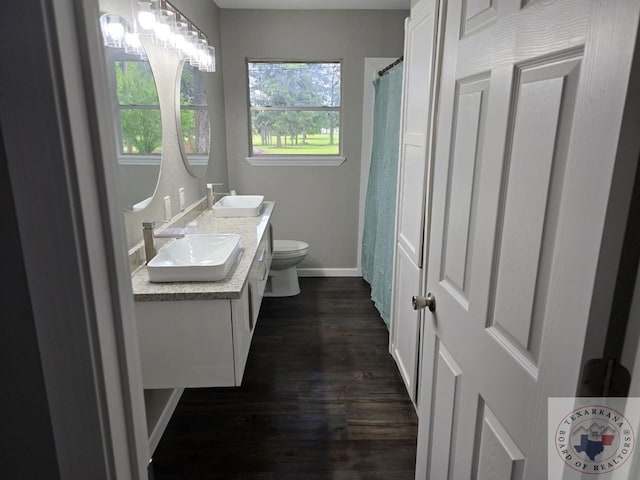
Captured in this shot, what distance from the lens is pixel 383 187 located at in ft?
10.5

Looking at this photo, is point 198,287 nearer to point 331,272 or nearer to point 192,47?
point 192,47

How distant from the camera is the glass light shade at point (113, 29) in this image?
1631 millimetres

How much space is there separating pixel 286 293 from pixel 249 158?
127cm

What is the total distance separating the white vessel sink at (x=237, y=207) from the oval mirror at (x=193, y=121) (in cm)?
27

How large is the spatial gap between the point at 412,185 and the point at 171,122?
4.55 ft

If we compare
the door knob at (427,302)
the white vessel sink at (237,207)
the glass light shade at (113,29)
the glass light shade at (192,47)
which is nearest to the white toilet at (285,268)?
the white vessel sink at (237,207)

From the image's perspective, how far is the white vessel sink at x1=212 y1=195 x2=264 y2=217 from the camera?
2.80 meters

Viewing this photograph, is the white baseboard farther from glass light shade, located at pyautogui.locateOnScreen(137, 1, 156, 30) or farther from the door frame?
the door frame

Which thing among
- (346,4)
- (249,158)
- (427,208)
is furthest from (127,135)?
(346,4)

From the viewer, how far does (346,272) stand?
424cm

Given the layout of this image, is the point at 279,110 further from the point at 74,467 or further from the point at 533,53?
the point at 74,467

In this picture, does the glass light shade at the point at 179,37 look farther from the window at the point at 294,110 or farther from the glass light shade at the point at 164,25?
the window at the point at 294,110

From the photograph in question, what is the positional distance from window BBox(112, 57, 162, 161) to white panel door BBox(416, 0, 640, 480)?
1305 mm

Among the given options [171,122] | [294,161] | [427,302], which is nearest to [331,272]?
[294,161]
